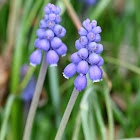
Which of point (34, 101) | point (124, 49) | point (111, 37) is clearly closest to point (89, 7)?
point (111, 37)

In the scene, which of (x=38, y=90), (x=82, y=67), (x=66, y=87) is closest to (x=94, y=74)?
(x=82, y=67)

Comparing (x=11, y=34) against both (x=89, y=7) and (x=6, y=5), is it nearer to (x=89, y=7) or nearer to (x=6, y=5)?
(x=6, y=5)

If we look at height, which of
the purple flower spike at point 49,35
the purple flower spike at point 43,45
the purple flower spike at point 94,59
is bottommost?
the purple flower spike at point 94,59

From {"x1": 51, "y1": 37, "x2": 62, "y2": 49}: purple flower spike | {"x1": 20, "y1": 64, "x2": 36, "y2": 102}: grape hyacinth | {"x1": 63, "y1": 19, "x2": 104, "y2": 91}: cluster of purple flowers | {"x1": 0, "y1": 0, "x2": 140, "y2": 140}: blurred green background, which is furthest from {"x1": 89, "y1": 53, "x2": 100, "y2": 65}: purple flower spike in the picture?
{"x1": 20, "y1": 64, "x2": 36, "y2": 102}: grape hyacinth

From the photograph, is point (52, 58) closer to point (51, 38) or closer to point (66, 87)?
point (51, 38)

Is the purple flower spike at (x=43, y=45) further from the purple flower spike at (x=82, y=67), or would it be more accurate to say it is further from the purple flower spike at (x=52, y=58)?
the purple flower spike at (x=82, y=67)

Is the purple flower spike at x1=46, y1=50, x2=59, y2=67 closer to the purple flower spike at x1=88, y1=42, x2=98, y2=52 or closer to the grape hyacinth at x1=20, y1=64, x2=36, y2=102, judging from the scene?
the purple flower spike at x1=88, y1=42, x2=98, y2=52

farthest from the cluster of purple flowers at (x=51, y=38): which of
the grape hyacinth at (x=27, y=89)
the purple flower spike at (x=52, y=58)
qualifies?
the grape hyacinth at (x=27, y=89)
